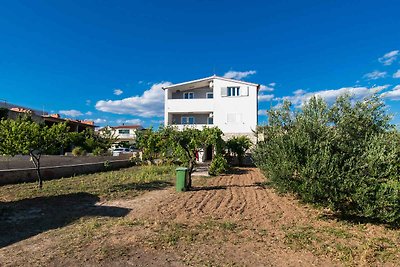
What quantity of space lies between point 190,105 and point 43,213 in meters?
22.7

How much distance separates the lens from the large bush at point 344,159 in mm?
6676

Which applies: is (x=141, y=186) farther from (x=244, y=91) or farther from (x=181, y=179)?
(x=244, y=91)

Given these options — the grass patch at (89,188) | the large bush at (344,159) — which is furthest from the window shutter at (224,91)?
the large bush at (344,159)

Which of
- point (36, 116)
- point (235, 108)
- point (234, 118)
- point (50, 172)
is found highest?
point (235, 108)

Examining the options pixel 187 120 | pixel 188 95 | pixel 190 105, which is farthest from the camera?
pixel 188 95

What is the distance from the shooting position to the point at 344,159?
7.28 meters

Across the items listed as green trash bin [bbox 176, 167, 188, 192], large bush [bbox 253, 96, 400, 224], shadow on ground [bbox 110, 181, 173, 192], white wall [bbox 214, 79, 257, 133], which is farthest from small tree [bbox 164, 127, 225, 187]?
white wall [bbox 214, 79, 257, 133]

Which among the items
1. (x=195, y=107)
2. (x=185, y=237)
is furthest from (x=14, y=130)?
(x=195, y=107)

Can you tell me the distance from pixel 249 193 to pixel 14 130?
10176mm

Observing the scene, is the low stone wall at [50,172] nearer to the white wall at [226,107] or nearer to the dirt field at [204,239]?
the dirt field at [204,239]

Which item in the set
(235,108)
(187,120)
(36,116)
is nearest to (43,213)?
(235,108)

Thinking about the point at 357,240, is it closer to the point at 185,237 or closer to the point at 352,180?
the point at 352,180

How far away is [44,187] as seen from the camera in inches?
493

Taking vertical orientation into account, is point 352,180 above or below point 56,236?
above
